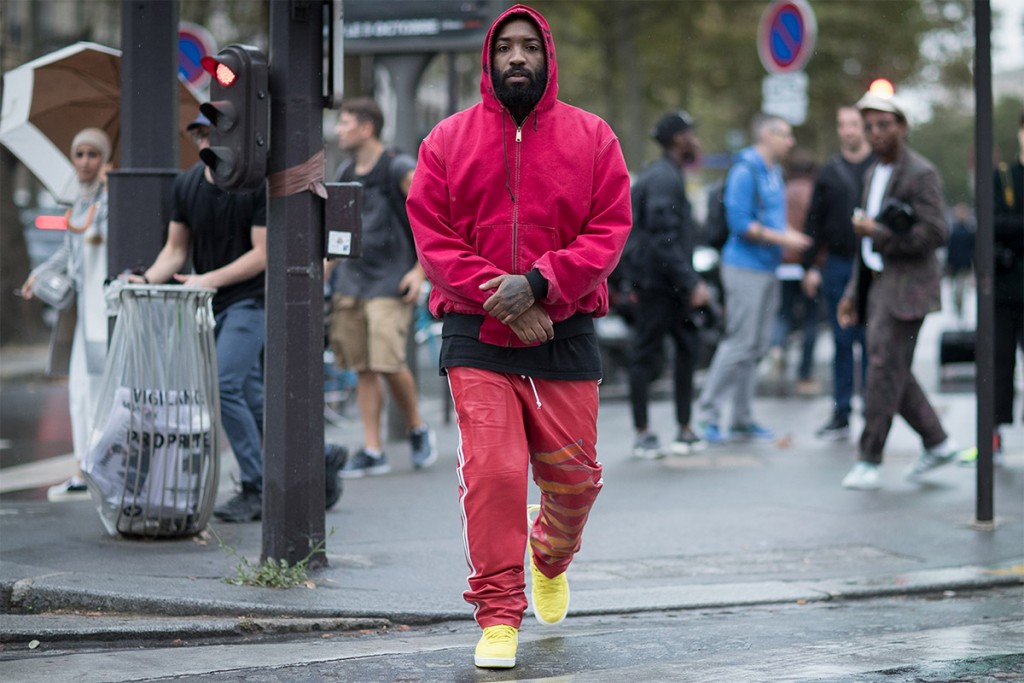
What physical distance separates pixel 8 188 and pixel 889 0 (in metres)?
22.0

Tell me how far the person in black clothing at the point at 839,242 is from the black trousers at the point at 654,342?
1.53 meters

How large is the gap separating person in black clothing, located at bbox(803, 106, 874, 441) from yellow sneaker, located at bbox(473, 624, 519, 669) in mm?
6727

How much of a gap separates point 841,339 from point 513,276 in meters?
6.93

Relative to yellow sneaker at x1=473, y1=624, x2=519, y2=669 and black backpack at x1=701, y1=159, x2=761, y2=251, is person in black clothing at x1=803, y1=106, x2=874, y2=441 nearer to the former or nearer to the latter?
black backpack at x1=701, y1=159, x2=761, y2=251

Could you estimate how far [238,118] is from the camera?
19.6 feet

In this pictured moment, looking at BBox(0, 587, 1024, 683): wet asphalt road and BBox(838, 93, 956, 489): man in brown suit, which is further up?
BBox(838, 93, 956, 489): man in brown suit

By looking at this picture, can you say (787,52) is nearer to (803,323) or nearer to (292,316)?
(803,323)

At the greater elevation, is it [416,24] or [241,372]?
[416,24]

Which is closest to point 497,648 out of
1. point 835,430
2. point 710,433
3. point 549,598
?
point 549,598

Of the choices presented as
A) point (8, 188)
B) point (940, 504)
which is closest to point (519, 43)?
point (940, 504)

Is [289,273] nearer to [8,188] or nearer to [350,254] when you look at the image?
[350,254]

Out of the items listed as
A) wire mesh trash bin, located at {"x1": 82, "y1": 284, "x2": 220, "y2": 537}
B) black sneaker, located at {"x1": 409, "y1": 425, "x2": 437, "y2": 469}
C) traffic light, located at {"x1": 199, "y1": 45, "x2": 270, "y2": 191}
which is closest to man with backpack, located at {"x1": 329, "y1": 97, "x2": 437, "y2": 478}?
black sneaker, located at {"x1": 409, "y1": 425, "x2": 437, "y2": 469}

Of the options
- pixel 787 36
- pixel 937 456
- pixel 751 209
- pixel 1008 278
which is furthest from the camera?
pixel 787 36

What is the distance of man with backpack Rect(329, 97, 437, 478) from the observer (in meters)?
9.16
